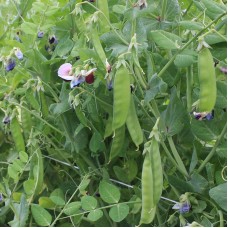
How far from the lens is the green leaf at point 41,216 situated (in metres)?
1.35

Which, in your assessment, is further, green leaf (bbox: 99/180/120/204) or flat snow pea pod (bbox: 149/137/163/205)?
green leaf (bbox: 99/180/120/204)

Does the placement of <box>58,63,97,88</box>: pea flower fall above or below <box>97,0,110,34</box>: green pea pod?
below

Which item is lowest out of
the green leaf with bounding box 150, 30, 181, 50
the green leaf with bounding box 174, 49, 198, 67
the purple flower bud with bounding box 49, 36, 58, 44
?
the purple flower bud with bounding box 49, 36, 58, 44

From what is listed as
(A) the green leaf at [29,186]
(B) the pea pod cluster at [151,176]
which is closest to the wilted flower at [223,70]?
(B) the pea pod cluster at [151,176]

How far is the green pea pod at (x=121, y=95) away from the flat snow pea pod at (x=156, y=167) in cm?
8

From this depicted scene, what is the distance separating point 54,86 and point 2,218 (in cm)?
41

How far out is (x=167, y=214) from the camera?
4.60ft

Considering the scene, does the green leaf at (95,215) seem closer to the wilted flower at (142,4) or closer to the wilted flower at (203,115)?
the wilted flower at (203,115)

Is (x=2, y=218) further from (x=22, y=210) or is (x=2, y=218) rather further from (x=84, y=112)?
(x=84, y=112)

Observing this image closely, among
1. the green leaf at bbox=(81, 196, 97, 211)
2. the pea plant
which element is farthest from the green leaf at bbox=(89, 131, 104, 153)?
the green leaf at bbox=(81, 196, 97, 211)

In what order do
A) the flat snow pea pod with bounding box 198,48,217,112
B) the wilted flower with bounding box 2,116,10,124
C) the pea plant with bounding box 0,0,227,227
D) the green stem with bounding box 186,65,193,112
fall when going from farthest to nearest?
the wilted flower with bounding box 2,116,10,124 < the green stem with bounding box 186,65,193,112 < the pea plant with bounding box 0,0,227,227 < the flat snow pea pod with bounding box 198,48,217,112

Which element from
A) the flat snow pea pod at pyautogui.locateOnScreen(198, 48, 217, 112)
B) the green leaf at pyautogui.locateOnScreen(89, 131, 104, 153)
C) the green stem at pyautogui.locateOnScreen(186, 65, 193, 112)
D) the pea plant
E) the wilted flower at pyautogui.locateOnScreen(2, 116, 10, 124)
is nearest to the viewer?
the flat snow pea pod at pyautogui.locateOnScreen(198, 48, 217, 112)

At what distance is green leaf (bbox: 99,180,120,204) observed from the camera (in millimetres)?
1344

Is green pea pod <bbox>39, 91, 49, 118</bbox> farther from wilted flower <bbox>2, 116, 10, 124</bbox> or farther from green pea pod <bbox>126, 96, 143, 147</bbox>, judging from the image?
green pea pod <bbox>126, 96, 143, 147</bbox>
